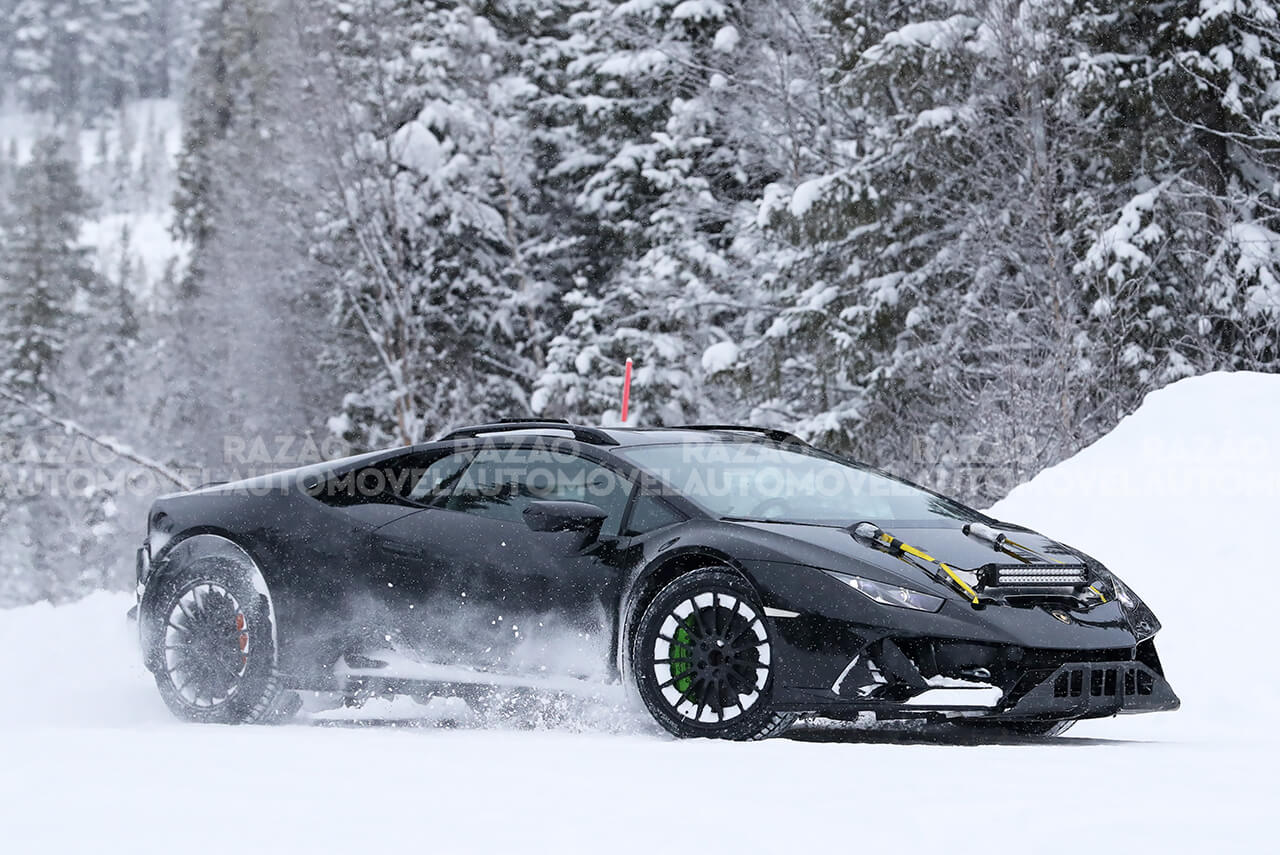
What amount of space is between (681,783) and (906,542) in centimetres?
193

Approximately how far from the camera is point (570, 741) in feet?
17.7

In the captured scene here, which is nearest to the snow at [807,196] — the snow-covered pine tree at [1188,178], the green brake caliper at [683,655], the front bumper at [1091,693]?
the snow-covered pine tree at [1188,178]

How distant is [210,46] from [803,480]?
64.7 metres

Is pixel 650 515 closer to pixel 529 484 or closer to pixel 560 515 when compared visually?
pixel 560 515

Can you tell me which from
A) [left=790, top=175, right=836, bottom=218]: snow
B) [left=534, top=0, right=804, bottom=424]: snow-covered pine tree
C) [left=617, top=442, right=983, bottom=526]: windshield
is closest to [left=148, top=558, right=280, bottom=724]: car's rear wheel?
[left=617, top=442, right=983, bottom=526]: windshield

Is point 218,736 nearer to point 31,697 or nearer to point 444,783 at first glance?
point 444,783

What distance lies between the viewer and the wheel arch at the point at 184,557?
705 centimetres

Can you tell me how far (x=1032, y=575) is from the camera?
5664mm

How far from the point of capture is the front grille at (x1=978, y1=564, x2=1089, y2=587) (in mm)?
5574

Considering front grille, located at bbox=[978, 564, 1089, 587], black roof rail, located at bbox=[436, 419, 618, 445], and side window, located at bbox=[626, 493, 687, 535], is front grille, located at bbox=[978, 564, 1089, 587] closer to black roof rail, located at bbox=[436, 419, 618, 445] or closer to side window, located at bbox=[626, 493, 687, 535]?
side window, located at bbox=[626, 493, 687, 535]

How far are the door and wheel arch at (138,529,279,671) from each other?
2.62ft

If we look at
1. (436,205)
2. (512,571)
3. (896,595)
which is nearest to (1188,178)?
(512,571)

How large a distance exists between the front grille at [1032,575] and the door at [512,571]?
1423 mm

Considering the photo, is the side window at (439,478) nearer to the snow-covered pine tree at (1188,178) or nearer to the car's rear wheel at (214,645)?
the car's rear wheel at (214,645)
